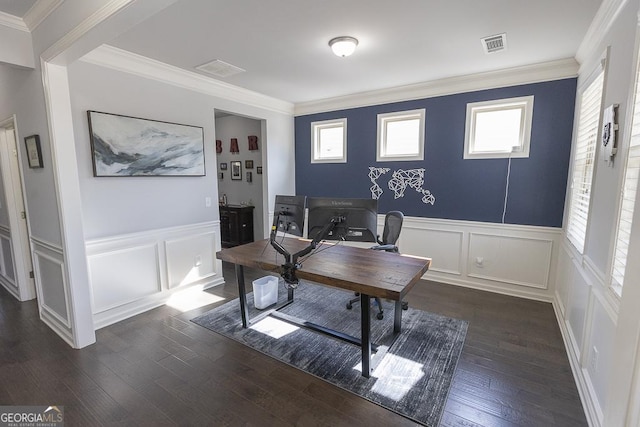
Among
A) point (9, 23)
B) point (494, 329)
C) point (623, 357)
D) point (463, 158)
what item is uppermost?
point (9, 23)

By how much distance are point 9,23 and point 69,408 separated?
9.19ft

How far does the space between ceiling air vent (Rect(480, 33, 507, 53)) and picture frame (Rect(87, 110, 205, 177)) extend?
315 cm

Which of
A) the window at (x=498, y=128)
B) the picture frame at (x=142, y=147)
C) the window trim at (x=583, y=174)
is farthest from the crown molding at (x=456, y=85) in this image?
the picture frame at (x=142, y=147)

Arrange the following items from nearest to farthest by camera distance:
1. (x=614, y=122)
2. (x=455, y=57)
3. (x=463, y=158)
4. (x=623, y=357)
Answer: (x=623, y=357), (x=614, y=122), (x=455, y=57), (x=463, y=158)

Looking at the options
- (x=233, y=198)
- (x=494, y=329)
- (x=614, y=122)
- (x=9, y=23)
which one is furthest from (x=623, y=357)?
(x=233, y=198)

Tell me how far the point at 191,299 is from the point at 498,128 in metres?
4.26

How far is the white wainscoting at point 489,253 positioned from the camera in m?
3.39

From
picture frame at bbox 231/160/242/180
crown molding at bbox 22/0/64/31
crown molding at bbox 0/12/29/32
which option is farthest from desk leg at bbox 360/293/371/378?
picture frame at bbox 231/160/242/180

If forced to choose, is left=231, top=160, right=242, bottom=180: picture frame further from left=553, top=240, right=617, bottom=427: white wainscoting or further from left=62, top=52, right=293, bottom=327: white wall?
left=553, top=240, right=617, bottom=427: white wainscoting

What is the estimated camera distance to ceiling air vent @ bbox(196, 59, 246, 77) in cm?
314

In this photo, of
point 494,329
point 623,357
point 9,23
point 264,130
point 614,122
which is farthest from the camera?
point 264,130

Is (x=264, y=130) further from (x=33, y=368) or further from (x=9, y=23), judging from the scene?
(x=33, y=368)

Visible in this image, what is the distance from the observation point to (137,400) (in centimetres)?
A: 192

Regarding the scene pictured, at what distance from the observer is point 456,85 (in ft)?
12.0
